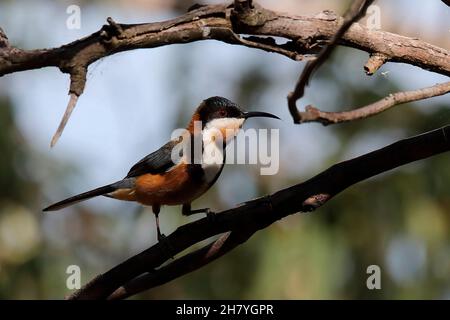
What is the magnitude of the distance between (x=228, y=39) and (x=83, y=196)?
5.75ft

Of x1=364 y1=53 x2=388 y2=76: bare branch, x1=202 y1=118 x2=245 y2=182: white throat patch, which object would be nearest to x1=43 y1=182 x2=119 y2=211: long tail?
x1=202 y1=118 x2=245 y2=182: white throat patch

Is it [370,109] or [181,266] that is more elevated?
[370,109]

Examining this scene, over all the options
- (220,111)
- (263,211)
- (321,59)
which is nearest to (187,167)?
(220,111)

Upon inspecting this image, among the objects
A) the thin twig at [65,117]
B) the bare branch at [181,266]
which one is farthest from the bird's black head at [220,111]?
the thin twig at [65,117]

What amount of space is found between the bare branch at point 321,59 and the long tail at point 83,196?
6.98 ft

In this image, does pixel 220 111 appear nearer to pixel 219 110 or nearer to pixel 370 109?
pixel 219 110

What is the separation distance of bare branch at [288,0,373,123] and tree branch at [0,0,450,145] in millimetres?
284

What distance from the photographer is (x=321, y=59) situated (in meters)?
2.01

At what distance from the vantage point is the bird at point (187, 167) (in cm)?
428

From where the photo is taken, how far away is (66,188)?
6.82 m
